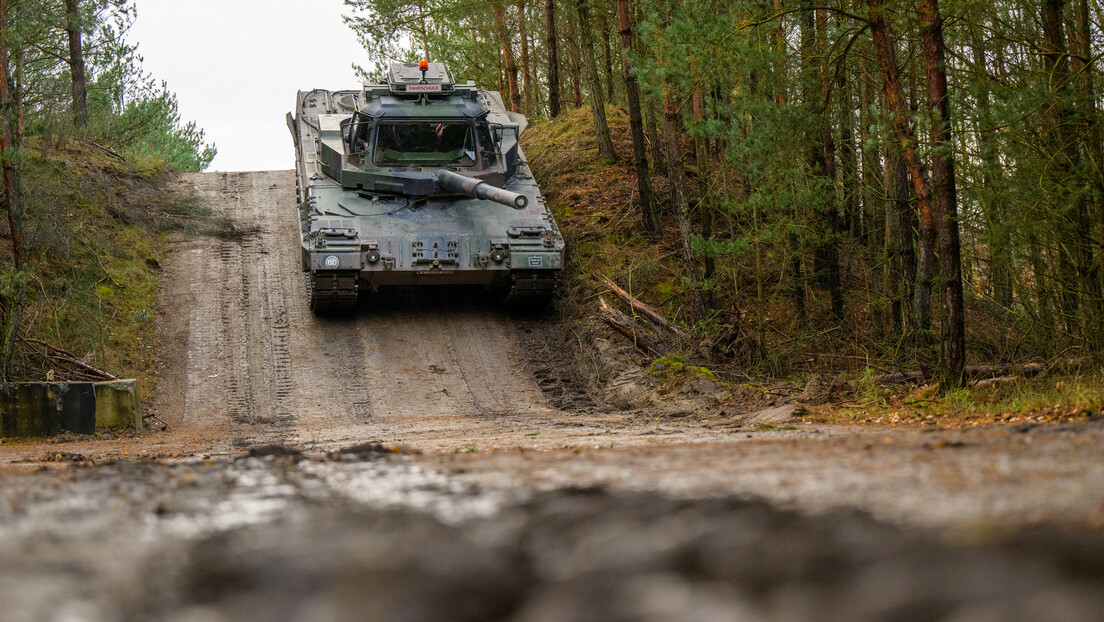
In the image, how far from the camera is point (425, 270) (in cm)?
1380

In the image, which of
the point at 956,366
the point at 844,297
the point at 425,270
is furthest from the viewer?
the point at 844,297

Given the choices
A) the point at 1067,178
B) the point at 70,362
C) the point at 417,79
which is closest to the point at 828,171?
the point at 1067,178

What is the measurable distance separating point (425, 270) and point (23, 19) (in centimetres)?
569

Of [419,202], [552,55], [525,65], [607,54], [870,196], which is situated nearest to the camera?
[419,202]

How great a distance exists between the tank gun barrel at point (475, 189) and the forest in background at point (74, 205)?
470 cm

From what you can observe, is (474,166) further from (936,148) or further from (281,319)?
(936,148)

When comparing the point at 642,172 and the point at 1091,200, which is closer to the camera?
the point at 1091,200

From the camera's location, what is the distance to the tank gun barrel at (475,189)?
13469 millimetres

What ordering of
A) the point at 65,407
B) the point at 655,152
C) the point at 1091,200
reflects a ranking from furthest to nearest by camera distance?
the point at 655,152, the point at 65,407, the point at 1091,200

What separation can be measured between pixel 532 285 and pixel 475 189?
5.19 feet

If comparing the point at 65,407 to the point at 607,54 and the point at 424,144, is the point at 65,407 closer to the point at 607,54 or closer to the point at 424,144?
the point at 424,144

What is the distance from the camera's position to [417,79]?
1586cm

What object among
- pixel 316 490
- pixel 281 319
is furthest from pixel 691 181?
pixel 316 490

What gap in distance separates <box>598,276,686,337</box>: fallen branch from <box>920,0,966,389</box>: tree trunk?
412 centimetres
